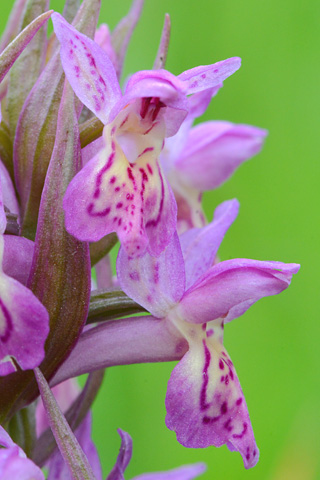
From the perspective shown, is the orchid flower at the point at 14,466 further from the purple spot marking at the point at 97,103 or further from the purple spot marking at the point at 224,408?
the purple spot marking at the point at 97,103

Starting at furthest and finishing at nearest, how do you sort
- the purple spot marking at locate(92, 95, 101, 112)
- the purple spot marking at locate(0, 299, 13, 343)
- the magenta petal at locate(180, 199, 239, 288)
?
the magenta petal at locate(180, 199, 239, 288), the purple spot marking at locate(92, 95, 101, 112), the purple spot marking at locate(0, 299, 13, 343)

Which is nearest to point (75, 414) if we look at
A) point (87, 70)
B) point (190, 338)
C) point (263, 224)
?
point (190, 338)

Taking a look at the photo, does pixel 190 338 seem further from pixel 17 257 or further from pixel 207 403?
pixel 17 257

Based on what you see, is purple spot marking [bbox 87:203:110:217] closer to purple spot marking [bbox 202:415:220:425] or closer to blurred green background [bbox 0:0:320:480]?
purple spot marking [bbox 202:415:220:425]

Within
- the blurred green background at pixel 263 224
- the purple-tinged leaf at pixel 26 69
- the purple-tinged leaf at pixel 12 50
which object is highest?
the purple-tinged leaf at pixel 12 50

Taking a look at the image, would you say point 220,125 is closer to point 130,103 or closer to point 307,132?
point 130,103

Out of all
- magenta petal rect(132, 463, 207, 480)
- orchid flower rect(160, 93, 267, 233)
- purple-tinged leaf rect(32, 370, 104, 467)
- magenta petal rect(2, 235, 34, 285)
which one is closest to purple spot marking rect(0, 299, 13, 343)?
magenta petal rect(2, 235, 34, 285)

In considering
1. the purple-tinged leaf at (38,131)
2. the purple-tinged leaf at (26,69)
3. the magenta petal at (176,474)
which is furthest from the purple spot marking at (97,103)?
the magenta petal at (176,474)

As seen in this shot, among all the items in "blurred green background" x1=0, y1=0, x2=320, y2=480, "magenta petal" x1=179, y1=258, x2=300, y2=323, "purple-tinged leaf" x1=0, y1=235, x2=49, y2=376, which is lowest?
"blurred green background" x1=0, y1=0, x2=320, y2=480

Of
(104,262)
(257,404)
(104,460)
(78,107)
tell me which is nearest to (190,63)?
(257,404)
